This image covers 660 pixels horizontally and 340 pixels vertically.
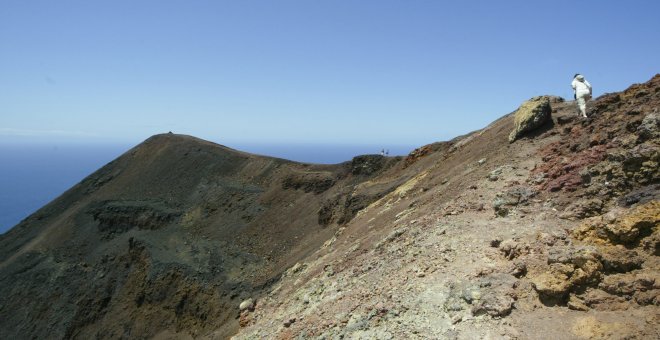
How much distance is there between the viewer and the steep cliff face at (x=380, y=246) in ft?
28.4

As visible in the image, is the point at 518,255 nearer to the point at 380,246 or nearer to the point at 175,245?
the point at 380,246

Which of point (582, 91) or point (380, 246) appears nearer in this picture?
point (380, 246)

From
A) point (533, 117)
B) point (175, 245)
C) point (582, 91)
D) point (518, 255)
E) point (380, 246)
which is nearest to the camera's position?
point (518, 255)

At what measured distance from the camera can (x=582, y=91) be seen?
16281mm

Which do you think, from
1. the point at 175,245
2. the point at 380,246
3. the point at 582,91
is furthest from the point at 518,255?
the point at 175,245

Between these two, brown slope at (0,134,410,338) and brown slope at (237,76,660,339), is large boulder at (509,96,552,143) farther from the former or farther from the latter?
brown slope at (0,134,410,338)

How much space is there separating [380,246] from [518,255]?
18.6 ft

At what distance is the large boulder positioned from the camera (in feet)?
57.6

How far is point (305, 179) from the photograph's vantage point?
34.0 metres

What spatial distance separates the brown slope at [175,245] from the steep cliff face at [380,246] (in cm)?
13

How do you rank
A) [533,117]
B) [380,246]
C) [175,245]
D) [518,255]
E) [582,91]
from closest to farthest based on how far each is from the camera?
[518,255] → [380,246] → [582,91] → [533,117] → [175,245]

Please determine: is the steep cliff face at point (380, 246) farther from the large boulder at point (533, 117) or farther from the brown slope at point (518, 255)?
the large boulder at point (533, 117)

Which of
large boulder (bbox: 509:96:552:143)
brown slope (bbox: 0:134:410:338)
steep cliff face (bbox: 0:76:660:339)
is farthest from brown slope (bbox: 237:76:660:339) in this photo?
brown slope (bbox: 0:134:410:338)

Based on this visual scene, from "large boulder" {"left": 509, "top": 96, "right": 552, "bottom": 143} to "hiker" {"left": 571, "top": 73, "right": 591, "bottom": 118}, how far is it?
1331 millimetres
